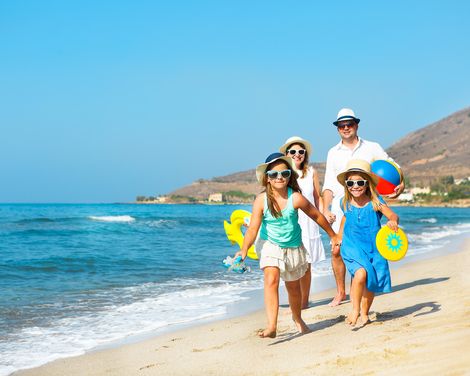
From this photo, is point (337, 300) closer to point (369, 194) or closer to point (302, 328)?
point (302, 328)

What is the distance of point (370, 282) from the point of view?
538 cm

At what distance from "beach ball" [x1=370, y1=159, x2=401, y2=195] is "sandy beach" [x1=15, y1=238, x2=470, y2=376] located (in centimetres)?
122

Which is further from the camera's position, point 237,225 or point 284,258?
point 237,225

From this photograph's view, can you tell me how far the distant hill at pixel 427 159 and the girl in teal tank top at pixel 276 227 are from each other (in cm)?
12103

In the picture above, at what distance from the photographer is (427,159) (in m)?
147

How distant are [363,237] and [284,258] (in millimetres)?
786

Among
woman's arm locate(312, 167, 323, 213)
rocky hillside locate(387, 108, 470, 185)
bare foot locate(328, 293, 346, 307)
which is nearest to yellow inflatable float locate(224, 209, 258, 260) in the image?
woman's arm locate(312, 167, 323, 213)

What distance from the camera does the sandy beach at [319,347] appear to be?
403 cm

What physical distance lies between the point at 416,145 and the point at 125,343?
167186 millimetres

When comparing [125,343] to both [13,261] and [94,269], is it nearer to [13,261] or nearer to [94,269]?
[94,269]

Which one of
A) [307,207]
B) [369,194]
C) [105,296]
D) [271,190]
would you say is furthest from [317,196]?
[105,296]

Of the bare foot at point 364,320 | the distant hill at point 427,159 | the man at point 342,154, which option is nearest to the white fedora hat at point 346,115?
the man at point 342,154

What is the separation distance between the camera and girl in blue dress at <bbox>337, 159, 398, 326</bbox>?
17.7 ft

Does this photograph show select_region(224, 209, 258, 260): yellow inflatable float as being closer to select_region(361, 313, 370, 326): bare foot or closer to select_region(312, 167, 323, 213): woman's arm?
select_region(312, 167, 323, 213): woman's arm
